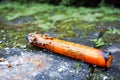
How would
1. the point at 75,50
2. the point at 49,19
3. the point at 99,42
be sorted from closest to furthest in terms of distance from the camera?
the point at 75,50
the point at 99,42
the point at 49,19

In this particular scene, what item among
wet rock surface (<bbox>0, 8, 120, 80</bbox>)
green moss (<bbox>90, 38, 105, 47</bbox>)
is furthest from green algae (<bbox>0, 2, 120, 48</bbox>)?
green moss (<bbox>90, 38, 105, 47</bbox>)

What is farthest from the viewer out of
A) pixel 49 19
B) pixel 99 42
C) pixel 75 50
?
pixel 49 19

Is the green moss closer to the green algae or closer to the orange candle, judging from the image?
the green algae

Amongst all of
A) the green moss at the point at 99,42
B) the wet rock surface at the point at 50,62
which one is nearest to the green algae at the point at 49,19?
the wet rock surface at the point at 50,62

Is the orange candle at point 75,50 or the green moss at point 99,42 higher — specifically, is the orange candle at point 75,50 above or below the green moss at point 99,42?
above

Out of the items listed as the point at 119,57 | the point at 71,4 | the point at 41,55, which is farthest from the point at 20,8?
the point at 119,57

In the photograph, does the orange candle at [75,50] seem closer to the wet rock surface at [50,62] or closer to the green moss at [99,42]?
the wet rock surface at [50,62]

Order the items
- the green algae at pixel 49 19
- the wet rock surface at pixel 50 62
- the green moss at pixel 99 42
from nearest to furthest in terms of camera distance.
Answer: the wet rock surface at pixel 50 62 < the green moss at pixel 99 42 < the green algae at pixel 49 19

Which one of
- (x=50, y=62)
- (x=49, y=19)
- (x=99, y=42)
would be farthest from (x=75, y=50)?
(x=49, y=19)

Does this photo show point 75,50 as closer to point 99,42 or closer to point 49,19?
point 99,42

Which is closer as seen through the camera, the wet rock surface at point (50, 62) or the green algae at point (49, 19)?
the wet rock surface at point (50, 62)

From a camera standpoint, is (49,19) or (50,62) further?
(49,19)
